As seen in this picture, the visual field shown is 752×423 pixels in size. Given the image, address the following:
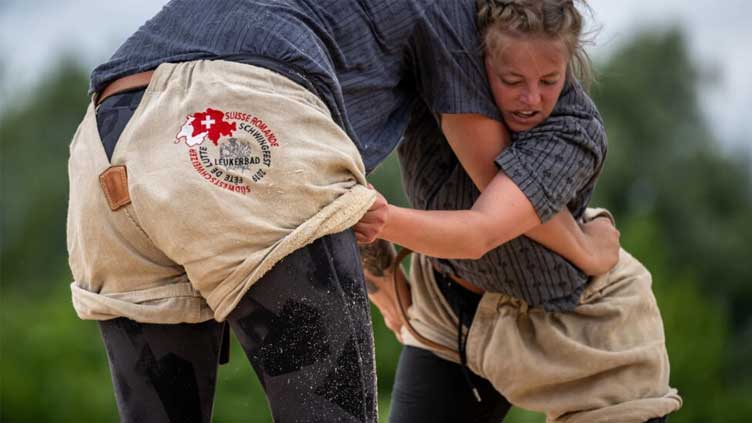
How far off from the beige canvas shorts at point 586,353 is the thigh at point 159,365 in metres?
0.83

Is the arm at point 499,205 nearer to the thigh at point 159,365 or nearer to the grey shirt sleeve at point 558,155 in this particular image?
the grey shirt sleeve at point 558,155

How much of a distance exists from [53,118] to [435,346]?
12.7 m

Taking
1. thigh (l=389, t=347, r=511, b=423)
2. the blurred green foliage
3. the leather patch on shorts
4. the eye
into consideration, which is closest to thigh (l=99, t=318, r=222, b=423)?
the leather patch on shorts

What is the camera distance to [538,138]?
2.14m

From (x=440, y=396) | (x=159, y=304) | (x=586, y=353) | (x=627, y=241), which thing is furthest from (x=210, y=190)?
(x=627, y=241)

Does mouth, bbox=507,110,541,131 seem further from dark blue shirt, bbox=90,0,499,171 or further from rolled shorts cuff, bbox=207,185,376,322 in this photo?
rolled shorts cuff, bbox=207,185,376,322

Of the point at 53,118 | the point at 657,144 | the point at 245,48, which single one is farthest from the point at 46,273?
the point at 245,48

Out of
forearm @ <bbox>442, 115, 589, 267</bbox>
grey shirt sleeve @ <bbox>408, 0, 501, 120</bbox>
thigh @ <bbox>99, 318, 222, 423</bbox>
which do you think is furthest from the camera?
forearm @ <bbox>442, 115, 589, 267</bbox>

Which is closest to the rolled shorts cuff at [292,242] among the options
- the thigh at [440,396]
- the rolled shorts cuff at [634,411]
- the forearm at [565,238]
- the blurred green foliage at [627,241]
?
the forearm at [565,238]

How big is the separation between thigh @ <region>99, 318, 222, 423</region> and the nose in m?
0.71

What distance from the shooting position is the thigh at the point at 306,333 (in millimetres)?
1707

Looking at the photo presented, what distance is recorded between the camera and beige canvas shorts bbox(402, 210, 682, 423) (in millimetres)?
2410

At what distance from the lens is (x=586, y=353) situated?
95.2 inches

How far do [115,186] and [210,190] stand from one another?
0.16 metres
